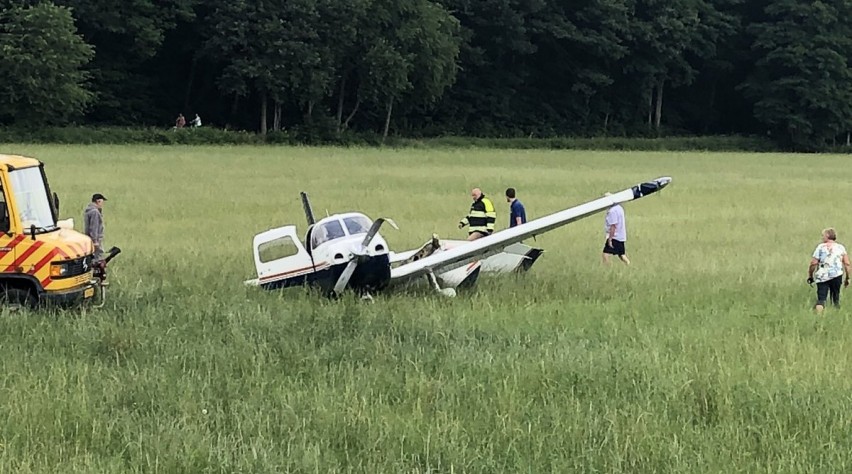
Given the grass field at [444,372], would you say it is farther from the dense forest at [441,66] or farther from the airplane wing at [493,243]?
the dense forest at [441,66]

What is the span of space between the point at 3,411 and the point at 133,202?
62.2 feet

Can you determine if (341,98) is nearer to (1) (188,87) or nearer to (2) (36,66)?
(1) (188,87)

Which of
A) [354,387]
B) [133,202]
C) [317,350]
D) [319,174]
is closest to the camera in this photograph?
[354,387]

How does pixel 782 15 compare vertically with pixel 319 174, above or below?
above

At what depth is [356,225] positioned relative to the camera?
550 inches

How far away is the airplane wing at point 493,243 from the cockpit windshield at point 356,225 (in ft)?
2.25

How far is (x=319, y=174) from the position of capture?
119 ft

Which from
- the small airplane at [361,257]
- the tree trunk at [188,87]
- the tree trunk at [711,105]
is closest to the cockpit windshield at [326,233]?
the small airplane at [361,257]

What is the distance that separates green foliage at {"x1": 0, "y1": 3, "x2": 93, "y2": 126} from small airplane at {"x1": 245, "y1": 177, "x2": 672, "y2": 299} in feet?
134

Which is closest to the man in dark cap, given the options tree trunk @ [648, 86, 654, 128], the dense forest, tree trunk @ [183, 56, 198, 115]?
the dense forest

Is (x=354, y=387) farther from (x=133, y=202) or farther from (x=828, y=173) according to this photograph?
(x=828, y=173)

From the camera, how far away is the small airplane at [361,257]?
13.2 m

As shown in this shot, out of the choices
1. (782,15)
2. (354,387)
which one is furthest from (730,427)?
(782,15)

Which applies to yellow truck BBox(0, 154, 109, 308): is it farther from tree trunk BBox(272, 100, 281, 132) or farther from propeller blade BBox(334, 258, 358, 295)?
tree trunk BBox(272, 100, 281, 132)
